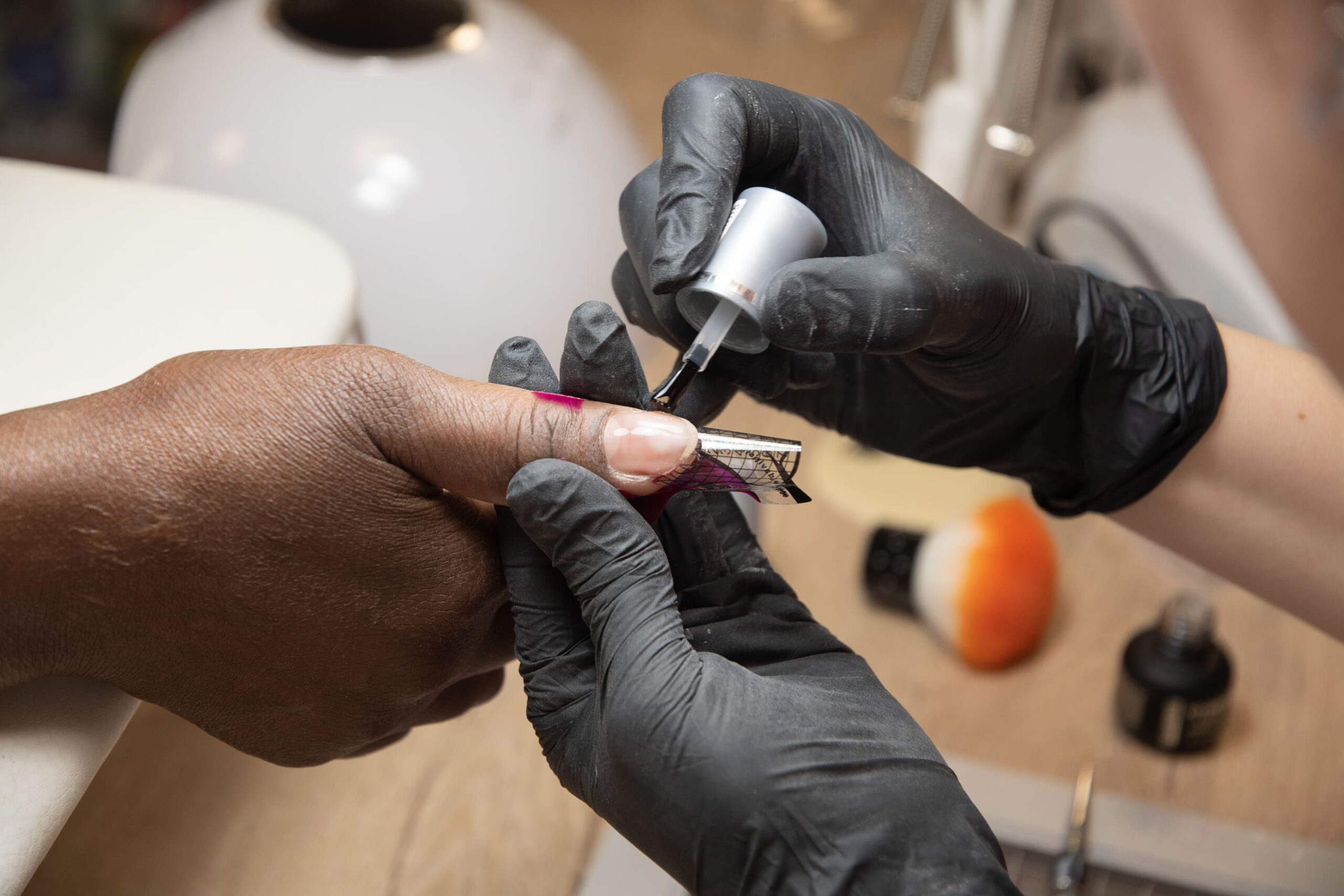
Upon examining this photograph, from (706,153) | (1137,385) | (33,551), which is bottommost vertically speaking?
(33,551)

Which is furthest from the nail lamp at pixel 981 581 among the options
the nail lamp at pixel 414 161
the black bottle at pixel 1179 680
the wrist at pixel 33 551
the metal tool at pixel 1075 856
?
the wrist at pixel 33 551

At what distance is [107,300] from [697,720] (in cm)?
47

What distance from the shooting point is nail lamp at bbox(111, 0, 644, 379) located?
962mm

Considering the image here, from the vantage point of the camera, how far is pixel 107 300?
679 mm

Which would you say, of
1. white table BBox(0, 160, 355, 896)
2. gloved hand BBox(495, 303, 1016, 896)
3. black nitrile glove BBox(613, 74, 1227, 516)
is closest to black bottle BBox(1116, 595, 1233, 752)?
black nitrile glove BBox(613, 74, 1227, 516)

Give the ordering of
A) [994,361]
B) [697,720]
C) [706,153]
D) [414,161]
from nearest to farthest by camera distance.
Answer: [697,720]
[706,153]
[994,361]
[414,161]

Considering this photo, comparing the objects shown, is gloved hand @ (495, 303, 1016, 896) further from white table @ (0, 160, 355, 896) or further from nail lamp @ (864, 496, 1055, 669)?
nail lamp @ (864, 496, 1055, 669)

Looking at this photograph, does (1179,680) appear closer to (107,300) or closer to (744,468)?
(744,468)

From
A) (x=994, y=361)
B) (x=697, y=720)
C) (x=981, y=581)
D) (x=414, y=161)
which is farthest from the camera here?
(x=981, y=581)

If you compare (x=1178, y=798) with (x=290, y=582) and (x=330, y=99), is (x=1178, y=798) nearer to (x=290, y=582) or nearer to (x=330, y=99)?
(x=290, y=582)

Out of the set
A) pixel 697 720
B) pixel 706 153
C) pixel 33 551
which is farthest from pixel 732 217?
pixel 33 551

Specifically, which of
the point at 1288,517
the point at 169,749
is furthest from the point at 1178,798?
the point at 169,749

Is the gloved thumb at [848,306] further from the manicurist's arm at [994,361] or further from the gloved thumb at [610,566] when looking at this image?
the gloved thumb at [610,566]

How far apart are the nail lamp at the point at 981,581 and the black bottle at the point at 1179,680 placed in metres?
0.11
